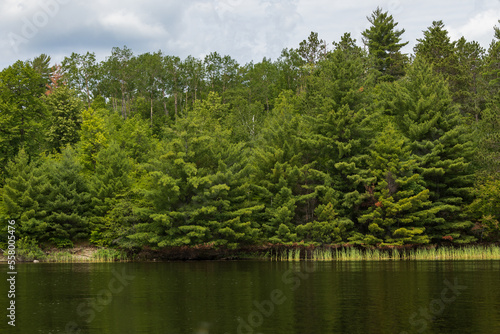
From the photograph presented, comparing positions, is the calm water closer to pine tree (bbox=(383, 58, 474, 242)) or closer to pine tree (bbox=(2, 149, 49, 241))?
pine tree (bbox=(2, 149, 49, 241))

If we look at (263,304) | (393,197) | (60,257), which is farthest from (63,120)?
(263,304)

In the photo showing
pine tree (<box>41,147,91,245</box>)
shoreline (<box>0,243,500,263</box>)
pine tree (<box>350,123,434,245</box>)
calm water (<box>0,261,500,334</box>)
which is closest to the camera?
calm water (<box>0,261,500,334</box>)

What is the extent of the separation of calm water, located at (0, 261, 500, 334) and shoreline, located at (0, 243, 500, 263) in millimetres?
20632

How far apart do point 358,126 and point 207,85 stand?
185 ft

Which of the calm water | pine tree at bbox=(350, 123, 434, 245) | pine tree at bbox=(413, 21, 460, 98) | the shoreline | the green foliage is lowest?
the calm water

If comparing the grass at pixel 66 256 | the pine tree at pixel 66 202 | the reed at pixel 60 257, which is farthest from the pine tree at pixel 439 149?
the reed at pixel 60 257

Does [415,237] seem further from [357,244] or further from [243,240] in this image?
[243,240]

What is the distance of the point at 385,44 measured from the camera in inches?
3770

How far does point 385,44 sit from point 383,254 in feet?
165

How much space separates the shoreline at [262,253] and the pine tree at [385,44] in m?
40.8

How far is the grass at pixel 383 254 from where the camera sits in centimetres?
5422

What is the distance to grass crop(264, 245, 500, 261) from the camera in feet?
178

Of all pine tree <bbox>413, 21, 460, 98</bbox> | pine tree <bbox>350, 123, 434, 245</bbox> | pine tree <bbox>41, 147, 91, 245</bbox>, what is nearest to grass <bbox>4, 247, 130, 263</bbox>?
pine tree <bbox>41, 147, 91, 245</bbox>

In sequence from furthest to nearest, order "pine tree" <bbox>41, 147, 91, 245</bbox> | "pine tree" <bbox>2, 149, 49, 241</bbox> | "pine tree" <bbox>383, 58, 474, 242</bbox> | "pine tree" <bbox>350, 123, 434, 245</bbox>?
"pine tree" <bbox>383, 58, 474, 242</bbox>, "pine tree" <bbox>41, 147, 91, 245</bbox>, "pine tree" <bbox>2, 149, 49, 241</bbox>, "pine tree" <bbox>350, 123, 434, 245</bbox>
